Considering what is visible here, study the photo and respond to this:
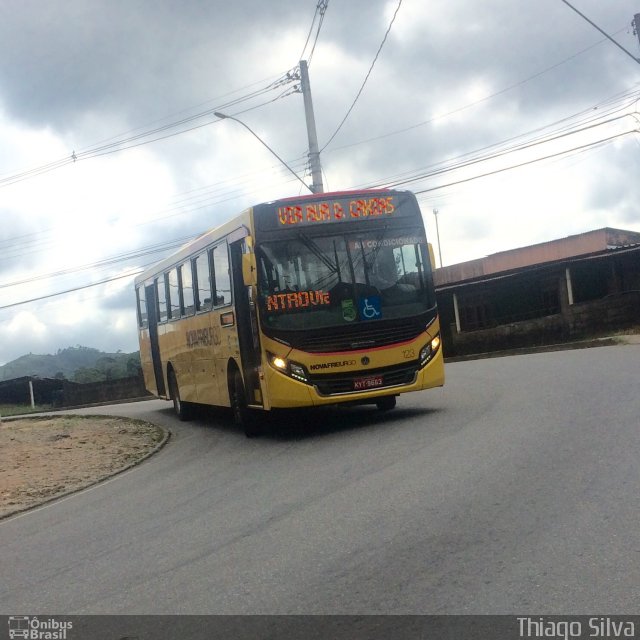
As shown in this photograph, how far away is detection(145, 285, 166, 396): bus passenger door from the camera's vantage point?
1980 centimetres

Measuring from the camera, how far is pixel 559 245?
45.9 metres

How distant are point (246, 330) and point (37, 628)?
7.72 m

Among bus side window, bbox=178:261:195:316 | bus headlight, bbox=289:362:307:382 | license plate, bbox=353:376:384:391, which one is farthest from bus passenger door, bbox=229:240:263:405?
bus side window, bbox=178:261:195:316

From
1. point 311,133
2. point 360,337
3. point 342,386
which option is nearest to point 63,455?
point 342,386

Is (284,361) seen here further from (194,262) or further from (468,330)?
(468,330)

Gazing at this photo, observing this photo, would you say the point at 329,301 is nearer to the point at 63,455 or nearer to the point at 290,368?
the point at 290,368

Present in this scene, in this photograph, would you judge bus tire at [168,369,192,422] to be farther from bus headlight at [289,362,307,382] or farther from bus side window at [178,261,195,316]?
bus headlight at [289,362,307,382]

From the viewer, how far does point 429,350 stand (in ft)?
41.2

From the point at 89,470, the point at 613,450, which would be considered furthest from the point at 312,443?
the point at 613,450

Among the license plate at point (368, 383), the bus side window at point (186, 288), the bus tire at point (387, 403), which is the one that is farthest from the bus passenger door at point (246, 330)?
the bus side window at point (186, 288)

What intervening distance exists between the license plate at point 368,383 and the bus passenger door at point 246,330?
56.9 inches

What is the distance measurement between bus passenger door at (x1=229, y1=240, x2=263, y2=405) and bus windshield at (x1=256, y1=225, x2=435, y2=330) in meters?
0.49

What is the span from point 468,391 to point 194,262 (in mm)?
5615

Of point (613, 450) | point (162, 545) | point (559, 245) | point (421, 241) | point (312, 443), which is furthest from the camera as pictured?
point (559, 245)
